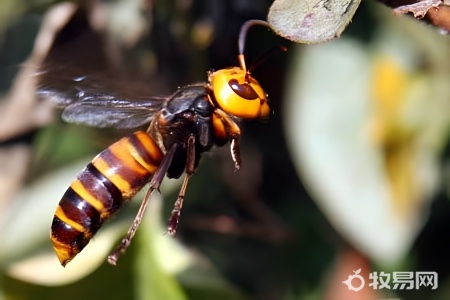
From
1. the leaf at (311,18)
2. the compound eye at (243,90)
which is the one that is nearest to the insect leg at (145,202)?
the compound eye at (243,90)

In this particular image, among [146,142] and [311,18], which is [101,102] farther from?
[311,18]

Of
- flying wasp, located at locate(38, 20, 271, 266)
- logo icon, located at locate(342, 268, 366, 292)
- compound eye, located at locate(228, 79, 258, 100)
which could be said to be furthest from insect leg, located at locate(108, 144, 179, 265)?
logo icon, located at locate(342, 268, 366, 292)

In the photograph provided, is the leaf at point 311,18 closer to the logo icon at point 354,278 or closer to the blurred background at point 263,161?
the blurred background at point 263,161

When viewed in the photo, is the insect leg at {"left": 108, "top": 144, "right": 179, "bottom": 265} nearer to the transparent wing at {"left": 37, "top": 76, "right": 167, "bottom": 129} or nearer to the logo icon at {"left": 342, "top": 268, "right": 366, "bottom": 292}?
the transparent wing at {"left": 37, "top": 76, "right": 167, "bottom": 129}

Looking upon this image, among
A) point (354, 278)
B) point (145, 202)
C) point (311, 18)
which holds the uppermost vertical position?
point (311, 18)

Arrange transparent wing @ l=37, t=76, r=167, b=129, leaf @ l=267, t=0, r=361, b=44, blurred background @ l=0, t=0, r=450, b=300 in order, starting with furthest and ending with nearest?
blurred background @ l=0, t=0, r=450, b=300 → transparent wing @ l=37, t=76, r=167, b=129 → leaf @ l=267, t=0, r=361, b=44

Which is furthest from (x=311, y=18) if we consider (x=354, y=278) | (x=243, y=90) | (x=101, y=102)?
(x=354, y=278)
